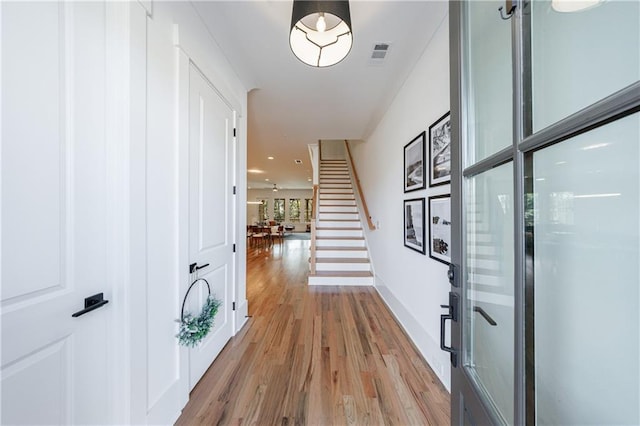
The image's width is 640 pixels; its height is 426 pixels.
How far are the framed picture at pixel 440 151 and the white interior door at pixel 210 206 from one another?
6.24 ft

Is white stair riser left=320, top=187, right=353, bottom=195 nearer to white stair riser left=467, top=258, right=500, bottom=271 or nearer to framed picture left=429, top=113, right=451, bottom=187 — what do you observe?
framed picture left=429, top=113, right=451, bottom=187

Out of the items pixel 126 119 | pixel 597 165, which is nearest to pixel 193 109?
pixel 126 119

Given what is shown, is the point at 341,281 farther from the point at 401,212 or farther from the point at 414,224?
the point at 414,224

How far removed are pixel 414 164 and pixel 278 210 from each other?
13.5 m

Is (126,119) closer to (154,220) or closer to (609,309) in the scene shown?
(154,220)

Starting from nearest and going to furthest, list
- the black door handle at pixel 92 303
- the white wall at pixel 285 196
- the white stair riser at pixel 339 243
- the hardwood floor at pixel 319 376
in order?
the black door handle at pixel 92 303 < the hardwood floor at pixel 319 376 < the white stair riser at pixel 339 243 < the white wall at pixel 285 196

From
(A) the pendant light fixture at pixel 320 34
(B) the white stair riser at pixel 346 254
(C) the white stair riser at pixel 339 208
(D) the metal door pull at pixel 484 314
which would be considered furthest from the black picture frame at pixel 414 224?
(C) the white stair riser at pixel 339 208

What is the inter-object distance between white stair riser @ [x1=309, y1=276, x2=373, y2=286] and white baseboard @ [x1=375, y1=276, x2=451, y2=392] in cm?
88

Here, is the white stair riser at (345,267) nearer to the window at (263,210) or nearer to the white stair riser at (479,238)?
the white stair riser at (479,238)

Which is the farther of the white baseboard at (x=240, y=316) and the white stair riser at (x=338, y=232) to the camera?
the white stair riser at (x=338, y=232)

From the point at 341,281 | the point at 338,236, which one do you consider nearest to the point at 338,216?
the point at 338,236

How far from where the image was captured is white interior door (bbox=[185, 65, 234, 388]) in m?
1.72

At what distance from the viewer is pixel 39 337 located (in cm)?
86

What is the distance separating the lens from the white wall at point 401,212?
74.3 inches
